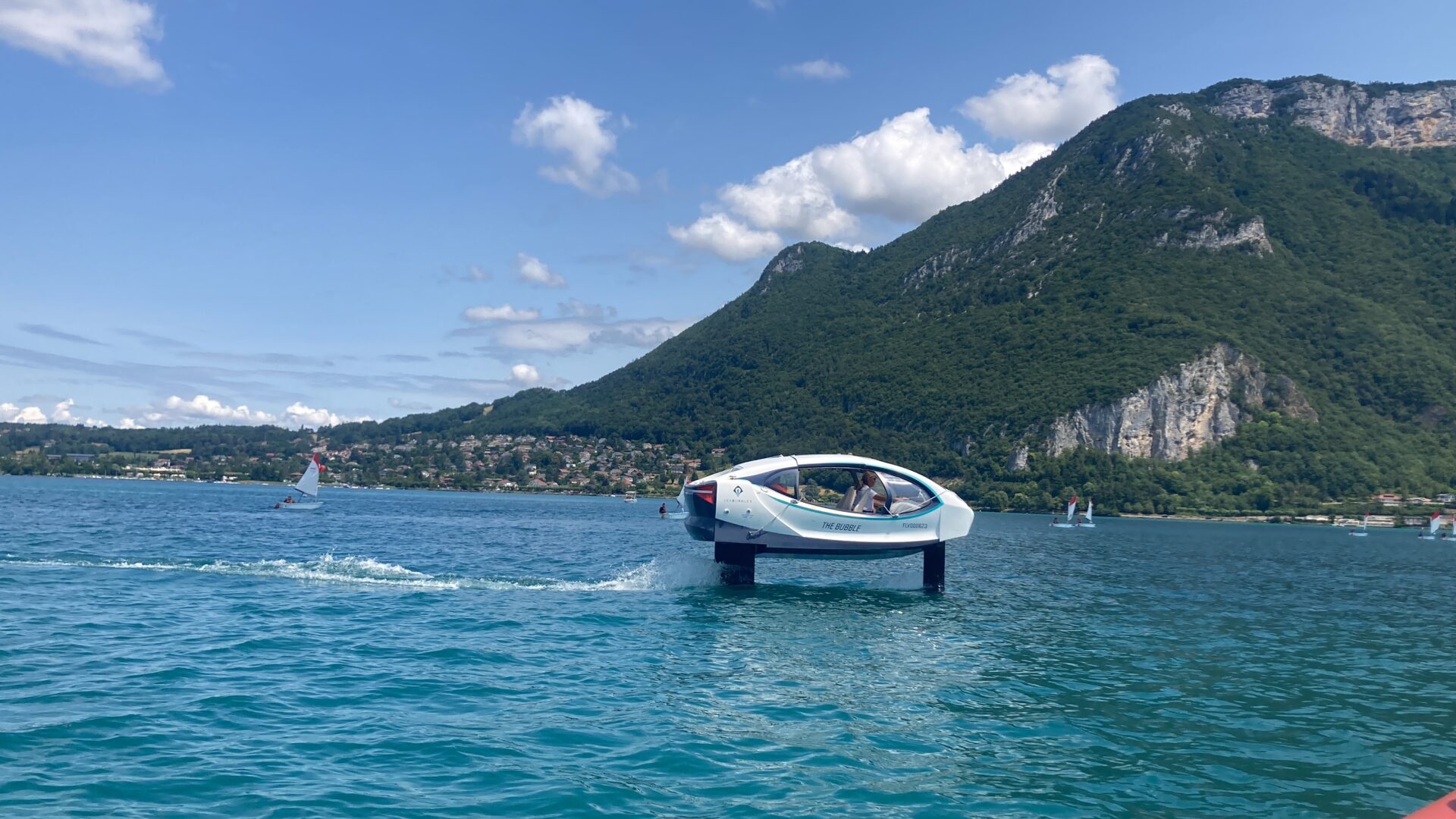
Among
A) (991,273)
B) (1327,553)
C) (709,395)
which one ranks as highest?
(991,273)

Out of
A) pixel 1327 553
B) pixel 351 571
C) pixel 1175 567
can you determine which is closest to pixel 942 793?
pixel 351 571

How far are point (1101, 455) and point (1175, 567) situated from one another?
10955 cm

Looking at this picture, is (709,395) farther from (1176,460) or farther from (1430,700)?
(1430,700)

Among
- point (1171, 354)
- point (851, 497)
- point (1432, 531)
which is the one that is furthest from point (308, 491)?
point (1171, 354)

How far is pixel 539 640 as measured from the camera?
1717cm

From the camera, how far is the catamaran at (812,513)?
24062 millimetres

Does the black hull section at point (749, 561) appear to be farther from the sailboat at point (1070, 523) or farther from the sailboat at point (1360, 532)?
the sailboat at point (1360, 532)

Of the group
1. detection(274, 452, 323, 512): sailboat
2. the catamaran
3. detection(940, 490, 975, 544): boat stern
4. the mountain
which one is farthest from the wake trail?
the mountain

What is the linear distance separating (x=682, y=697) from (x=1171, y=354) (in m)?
157

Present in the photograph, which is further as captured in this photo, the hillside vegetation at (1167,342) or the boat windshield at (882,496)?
the hillside vegetation at (1167,342)

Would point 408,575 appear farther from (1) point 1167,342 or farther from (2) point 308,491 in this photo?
(1) point 1167,342

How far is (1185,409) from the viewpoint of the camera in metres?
149

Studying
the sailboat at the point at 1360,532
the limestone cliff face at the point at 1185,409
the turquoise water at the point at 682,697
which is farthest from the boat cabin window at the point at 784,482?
the limestone cliff face at the point at 1185,409

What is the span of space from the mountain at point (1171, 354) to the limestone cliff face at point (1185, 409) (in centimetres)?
31
